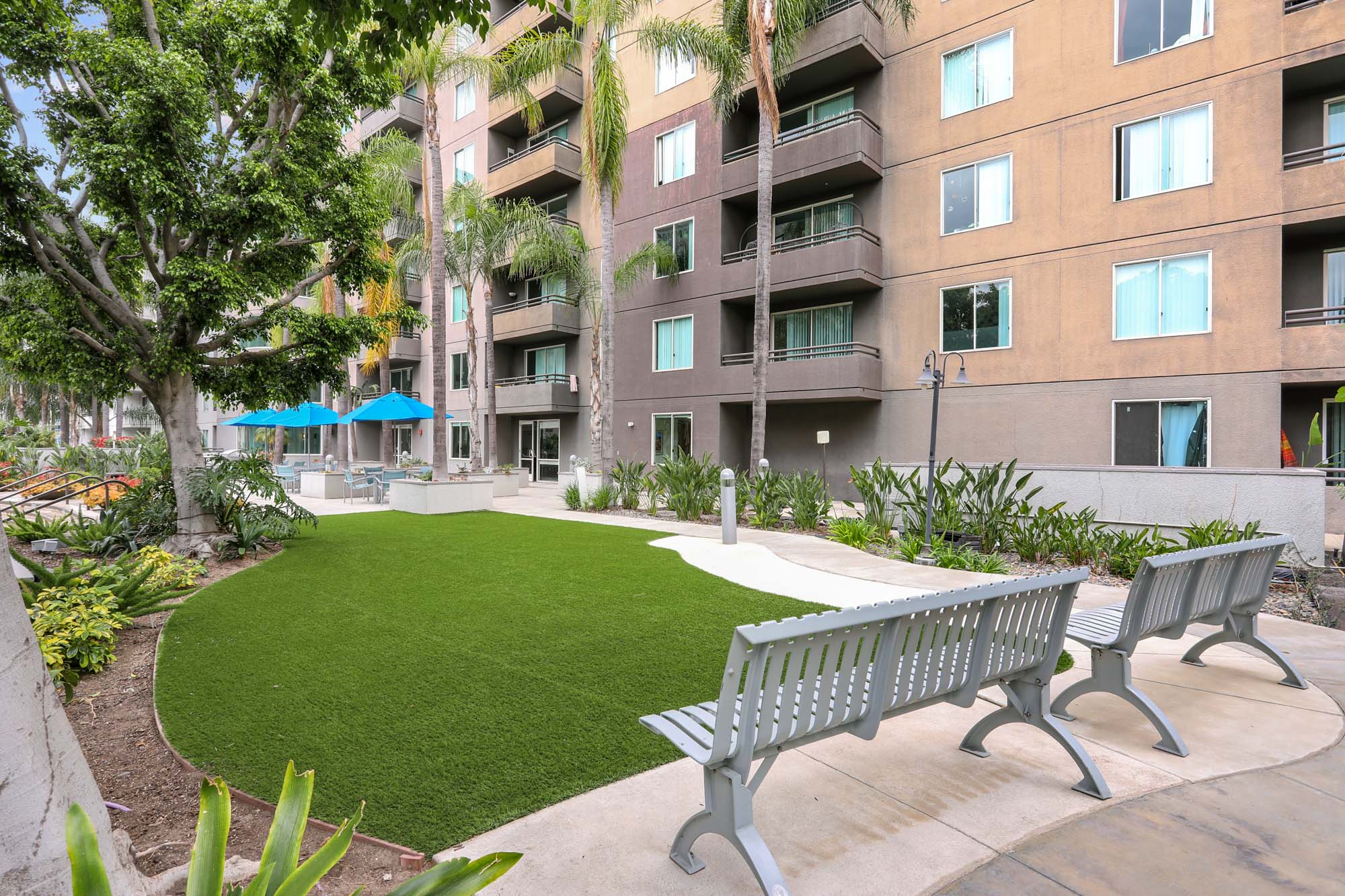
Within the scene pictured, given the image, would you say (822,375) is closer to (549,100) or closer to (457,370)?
(549,100)

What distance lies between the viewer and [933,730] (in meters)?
3.96

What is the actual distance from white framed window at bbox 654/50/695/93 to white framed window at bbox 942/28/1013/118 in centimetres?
798

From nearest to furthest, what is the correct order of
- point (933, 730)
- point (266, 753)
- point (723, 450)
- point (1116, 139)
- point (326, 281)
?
point (266, 753) < point (933, 730) < point (1116, 139) < point (723, 450) < point (326, 281)

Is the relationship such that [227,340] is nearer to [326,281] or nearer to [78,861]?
[78,861]

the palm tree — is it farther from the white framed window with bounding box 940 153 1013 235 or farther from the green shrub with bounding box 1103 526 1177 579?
the green shrub with bounding box 1103 526 1177 579

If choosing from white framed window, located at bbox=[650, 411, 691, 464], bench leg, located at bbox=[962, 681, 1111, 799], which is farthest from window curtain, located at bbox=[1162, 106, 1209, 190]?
bench leg, located at bbox=[962, 681, 1111, 799]

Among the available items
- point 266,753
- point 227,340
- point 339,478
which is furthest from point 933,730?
point 339,478

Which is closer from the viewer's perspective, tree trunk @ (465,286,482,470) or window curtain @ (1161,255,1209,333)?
window curtain @ (1161,255,1209,333)

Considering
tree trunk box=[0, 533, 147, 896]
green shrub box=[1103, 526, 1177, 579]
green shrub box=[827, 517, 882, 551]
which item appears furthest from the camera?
green shrub box=[827, 517, 882, 551]

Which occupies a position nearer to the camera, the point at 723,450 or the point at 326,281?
the point at 723,450

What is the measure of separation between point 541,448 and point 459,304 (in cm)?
827

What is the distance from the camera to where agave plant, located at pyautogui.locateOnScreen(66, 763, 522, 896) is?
5.37 ft

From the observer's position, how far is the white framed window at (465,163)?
28.5 meters

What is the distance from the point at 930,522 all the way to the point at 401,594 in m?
7.07
